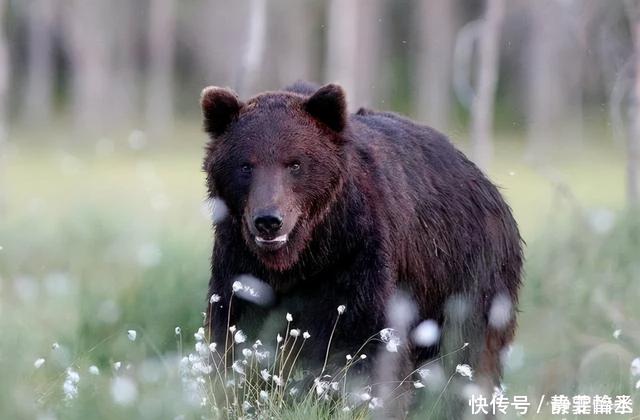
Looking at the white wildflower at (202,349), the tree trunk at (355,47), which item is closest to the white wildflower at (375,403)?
the white wildflower at (202,349)

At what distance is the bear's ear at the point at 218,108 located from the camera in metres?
5.49

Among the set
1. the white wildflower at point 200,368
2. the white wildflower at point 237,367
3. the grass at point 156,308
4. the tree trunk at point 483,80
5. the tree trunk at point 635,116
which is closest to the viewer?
the grass at point 156,308

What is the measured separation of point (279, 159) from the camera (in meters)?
5.34

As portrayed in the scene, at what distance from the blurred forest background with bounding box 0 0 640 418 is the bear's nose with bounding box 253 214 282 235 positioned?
699 millimetres

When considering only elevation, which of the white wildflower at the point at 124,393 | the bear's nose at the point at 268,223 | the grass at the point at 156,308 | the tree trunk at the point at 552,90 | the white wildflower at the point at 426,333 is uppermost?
the bear's nose at the point at 268,223

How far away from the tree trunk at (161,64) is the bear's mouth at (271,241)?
39.4 metres

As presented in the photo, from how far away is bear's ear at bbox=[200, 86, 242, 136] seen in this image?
5492mm

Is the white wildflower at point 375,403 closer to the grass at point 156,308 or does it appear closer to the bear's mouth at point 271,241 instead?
the grass at point 156,308

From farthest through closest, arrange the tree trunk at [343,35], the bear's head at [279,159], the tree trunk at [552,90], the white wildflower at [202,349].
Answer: the tree trunk at [552,90] → the tree trunk at [343,35] → the bear's head at [279,159] → the white wildflower at [202,349]

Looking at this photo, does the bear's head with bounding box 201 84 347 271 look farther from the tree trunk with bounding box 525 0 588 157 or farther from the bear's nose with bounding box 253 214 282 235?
the tree trunk with bounding box 525 0 588 157

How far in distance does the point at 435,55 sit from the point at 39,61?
17360 mm

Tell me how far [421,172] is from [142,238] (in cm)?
292

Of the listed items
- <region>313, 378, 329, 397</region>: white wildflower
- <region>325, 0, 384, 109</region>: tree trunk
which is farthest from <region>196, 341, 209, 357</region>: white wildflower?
<region>325, 0, 384, 109</region>: tree trunk

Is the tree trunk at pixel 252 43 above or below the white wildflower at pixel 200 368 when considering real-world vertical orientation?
above
